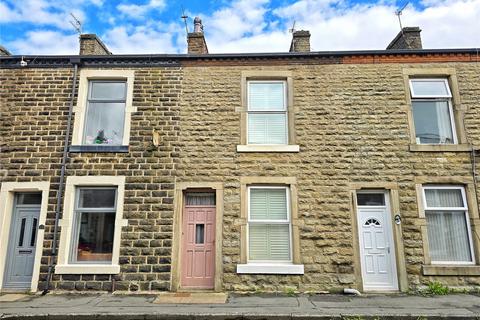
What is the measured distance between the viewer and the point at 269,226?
7.86 m

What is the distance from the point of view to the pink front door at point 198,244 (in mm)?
7691

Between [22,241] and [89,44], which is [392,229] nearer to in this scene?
[22,241]

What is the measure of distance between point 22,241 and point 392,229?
28.4 ft

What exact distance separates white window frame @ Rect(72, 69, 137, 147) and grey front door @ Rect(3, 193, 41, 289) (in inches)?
71.7

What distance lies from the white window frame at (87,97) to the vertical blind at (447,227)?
742 cm

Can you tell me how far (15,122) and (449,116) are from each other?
10.8 m

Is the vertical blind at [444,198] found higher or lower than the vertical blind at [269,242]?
higher

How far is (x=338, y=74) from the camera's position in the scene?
862 centimetres

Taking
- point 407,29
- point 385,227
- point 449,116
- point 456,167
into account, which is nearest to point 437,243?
point 385,227

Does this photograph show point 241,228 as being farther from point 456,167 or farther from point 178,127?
point 456,167

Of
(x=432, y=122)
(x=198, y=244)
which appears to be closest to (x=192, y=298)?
(x=198, y=244)

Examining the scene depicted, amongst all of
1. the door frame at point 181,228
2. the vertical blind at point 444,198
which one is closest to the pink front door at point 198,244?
the door frame at point 181,228

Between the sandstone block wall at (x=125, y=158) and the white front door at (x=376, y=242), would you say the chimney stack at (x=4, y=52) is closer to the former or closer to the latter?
the sandstone block wall at (x=125, y=158)

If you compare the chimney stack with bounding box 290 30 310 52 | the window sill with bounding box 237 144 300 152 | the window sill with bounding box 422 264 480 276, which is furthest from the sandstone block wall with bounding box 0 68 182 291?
the window sill with bounding box 422 264 480 276
